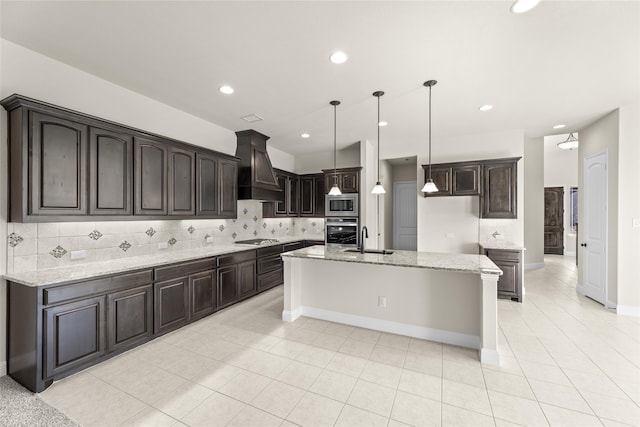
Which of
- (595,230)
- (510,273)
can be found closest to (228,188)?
(510,273)

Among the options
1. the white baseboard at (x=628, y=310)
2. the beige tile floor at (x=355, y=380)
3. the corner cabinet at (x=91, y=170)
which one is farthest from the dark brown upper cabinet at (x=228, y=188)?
the white baseboard at (x=628, y=310)

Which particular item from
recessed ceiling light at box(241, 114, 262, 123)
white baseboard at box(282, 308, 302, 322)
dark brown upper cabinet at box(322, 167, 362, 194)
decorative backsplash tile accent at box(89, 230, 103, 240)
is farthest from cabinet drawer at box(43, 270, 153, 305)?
dark brown upper cabinet at box(322, 167, 362, 194)

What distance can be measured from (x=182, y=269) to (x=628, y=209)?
605 cm

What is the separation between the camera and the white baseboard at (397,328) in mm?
2840

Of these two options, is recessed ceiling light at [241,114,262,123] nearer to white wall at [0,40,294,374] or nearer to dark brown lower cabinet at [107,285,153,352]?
white wall at [0,40,294,374]

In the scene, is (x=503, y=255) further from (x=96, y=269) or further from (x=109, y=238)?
(x=109, y=238)

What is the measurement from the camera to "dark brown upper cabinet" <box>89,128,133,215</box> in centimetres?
263

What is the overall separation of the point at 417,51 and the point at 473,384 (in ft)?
9.63

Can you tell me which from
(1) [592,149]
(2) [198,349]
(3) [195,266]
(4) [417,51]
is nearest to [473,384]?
(2) [198,349]

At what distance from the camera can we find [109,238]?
304 centimetres

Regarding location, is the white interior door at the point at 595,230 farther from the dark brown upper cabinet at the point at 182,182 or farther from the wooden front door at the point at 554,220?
the dark brown upper cabinet at the point at 182,182

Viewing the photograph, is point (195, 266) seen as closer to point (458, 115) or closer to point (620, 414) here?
point (620, 414)

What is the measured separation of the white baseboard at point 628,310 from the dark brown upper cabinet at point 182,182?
612 cm

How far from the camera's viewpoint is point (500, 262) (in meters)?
4.33
